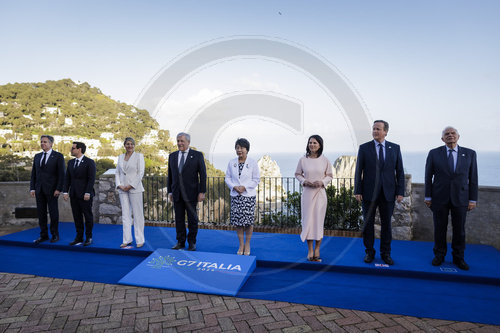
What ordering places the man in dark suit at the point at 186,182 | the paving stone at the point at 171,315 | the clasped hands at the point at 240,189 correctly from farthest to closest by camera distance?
the man in dark suit at the point at 186,182 → the clasped hands at the point at 240,189 → the paving stone at the point at 171,315

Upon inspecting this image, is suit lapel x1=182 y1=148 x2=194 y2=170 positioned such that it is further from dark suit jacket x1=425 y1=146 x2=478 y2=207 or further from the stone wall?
the stone wall

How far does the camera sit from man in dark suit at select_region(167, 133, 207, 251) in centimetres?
446

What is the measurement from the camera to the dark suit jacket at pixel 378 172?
12.6 feet

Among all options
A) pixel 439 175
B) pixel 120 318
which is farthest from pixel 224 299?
pixel 439 175

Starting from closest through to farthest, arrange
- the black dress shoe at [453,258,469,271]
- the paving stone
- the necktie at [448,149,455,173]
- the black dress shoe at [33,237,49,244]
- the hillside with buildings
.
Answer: the paving stone < the black dress shoe at [453,258,469,271] < the necktie at [448,149,455,173] < the black dress shoe at [33,237,49,244] < the hillside with buildings

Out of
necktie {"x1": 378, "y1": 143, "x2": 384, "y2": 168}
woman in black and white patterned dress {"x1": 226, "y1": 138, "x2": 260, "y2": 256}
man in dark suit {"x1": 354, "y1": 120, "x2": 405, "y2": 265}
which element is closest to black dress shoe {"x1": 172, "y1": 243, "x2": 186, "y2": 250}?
woman in black and white patterned dress {"x1": 226, "y1": 138, "x2": 260, "y2": 256}

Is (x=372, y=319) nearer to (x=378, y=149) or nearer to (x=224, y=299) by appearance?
(x=224, y=299)

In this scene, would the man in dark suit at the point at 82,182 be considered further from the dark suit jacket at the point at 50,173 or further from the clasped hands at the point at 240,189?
the clasped hands at the point at 240,189

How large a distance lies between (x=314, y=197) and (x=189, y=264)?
180 cm

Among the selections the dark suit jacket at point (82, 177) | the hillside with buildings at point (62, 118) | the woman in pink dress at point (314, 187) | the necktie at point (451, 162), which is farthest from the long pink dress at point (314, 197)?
the hillside with buildings at point (62, 118)

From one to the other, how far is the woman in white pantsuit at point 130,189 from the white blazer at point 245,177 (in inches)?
59.5

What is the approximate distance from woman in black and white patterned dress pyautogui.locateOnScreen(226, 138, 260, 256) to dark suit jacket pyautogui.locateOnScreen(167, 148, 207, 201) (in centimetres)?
51

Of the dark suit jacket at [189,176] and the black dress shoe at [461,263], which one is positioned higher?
the dark suit jacket at [189,176]

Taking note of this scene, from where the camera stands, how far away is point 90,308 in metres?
2.86
